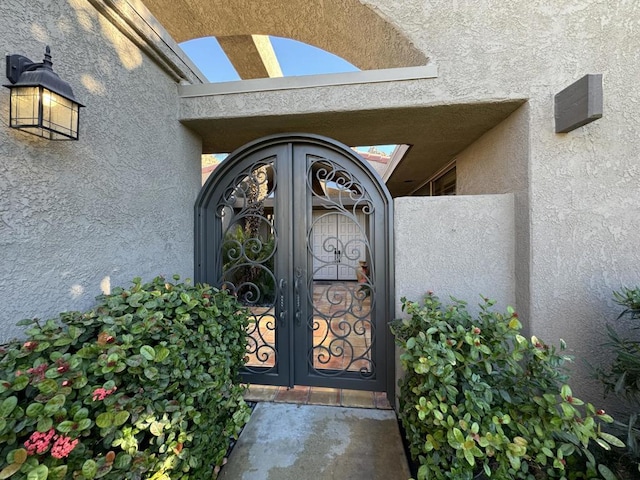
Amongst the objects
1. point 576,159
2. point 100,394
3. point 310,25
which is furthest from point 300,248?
point 310,25

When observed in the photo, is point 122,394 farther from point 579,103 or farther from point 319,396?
point 579,103

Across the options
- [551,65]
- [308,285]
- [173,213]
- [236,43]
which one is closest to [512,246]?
[551,65]

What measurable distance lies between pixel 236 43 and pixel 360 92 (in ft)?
15.1

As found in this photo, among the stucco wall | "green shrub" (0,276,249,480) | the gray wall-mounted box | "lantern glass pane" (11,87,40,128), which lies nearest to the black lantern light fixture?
"lantern glass pane" (11,87,40,128)

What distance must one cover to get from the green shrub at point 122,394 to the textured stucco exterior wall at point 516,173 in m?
4.02

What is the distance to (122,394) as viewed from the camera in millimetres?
1885

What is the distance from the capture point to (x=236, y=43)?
20.4 feet

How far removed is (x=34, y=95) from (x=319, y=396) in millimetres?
4946

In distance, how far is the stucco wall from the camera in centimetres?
316

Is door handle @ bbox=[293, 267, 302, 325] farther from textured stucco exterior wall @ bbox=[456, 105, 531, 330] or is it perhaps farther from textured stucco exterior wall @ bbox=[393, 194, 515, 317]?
textured stucco exterior wall @ bbox=[456, 105, 531, 330]

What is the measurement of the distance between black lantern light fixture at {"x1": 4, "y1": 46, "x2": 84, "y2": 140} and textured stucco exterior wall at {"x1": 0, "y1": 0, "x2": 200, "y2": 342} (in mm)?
96

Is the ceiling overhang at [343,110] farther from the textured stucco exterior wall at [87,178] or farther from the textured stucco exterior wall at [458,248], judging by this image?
the textured stucco exterior wall at [458,248]

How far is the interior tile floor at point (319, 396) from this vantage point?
3994 millimetres

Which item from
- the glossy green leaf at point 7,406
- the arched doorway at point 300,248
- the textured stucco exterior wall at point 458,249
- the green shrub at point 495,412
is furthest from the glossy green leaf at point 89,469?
the textured stucco exterior wall at point 458,249
